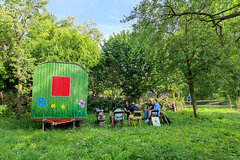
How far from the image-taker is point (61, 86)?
812 centimetres

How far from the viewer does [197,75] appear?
962 cm

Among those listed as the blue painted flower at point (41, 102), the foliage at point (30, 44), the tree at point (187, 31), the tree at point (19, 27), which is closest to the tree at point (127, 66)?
the foliage at point (30, 44)

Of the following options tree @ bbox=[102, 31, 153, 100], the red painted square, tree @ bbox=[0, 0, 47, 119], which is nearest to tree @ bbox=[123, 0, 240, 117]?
tree @ bbox=[102, 31, 153, 100]

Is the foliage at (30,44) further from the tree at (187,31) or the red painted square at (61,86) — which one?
the tree at (187,31)

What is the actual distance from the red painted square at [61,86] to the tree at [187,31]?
4169 millimetres

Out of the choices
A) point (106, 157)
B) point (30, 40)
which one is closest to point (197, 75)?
point (106, 157)

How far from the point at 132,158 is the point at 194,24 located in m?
7.77

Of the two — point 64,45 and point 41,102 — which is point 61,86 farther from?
point 64,45

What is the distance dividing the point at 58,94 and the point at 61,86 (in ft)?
1.38

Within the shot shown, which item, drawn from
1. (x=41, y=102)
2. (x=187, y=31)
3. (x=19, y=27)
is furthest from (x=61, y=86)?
(x=187, y=31)

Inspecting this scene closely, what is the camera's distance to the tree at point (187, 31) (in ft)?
20.3

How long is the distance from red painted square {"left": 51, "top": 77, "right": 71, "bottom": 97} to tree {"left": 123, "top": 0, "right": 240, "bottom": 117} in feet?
13.7

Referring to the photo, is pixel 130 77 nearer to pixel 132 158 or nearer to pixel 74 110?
pixel 74 110

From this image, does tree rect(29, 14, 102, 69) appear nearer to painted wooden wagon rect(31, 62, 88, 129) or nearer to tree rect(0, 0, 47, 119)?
tree rect(0, 0, 47, 119)
